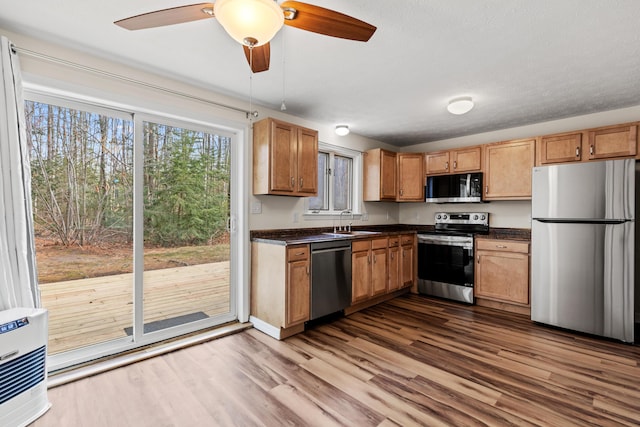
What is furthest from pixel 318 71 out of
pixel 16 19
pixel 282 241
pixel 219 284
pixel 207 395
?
pixel 207 395

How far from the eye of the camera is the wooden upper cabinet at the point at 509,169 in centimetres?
368

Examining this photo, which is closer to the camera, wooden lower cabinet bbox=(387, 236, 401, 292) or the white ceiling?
the white ceiling

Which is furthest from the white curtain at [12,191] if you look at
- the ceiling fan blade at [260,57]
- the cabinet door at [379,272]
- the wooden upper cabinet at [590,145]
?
the wooden upper cabinet at [590,145]

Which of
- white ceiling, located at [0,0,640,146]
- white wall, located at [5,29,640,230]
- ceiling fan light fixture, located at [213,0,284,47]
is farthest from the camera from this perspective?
white wall, located at [5,29,640,230]

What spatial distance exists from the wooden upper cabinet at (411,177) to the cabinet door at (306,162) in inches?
70.7

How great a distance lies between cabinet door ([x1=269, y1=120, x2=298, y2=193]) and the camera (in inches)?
122

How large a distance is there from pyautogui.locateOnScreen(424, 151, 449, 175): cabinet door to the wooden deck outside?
323 centimetres

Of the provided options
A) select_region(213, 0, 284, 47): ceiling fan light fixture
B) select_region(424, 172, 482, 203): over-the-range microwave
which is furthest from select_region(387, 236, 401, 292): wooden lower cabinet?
select_region(213, 0, 284, 47): ceiling fan light fixture

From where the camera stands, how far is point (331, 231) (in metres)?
4.14

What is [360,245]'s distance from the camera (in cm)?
357

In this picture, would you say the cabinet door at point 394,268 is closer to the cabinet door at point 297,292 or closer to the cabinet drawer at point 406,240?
the cabinet drawer at point 406,240

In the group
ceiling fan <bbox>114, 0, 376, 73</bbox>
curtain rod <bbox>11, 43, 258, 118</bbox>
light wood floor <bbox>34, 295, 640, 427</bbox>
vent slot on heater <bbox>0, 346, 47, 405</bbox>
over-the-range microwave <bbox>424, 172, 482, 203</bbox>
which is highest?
curtain rod <bbox>11, 43, 258, 118</bbox>

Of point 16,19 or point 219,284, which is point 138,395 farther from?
point 16,19

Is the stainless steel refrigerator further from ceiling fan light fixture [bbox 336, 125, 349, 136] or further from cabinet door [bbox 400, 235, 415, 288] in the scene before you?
ceiling fan light fixture [bbox 336, 125, 349, 136]
